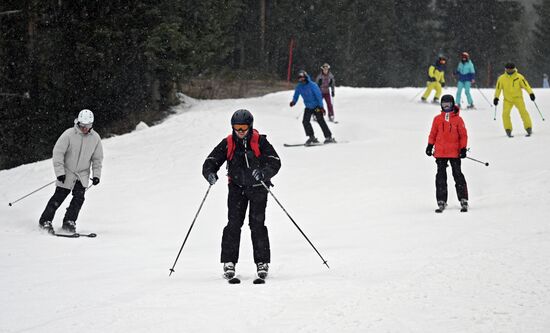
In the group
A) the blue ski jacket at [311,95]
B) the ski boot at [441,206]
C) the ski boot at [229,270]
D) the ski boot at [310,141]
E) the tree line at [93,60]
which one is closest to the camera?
the ski boot at [229,270]

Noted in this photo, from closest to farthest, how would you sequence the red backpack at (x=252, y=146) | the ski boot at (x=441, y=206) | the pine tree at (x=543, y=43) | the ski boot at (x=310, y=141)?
the red backpack at (x=252, y=146) → the ski boot at (x=441, y=206) → the ski boot at (x=310, y=141) → the pine tree at (x=543, y=43)

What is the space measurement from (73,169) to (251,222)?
4359mm

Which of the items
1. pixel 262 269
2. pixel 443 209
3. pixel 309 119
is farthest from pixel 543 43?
pixel 262 269

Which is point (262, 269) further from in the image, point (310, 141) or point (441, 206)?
point (310, 141)

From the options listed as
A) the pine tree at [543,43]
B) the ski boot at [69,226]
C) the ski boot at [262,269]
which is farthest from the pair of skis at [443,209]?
the pine tree at [543,43]

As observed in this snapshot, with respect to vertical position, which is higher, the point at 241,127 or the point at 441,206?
the point at 241,127

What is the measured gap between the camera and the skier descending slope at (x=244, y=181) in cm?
663

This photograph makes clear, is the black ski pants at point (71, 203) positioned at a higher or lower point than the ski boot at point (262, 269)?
lower

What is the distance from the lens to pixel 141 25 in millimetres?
22828

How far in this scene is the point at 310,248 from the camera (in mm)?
8430

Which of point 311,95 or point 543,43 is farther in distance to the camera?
point 543,43

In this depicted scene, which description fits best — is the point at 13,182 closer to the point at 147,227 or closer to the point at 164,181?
the point at 164,181

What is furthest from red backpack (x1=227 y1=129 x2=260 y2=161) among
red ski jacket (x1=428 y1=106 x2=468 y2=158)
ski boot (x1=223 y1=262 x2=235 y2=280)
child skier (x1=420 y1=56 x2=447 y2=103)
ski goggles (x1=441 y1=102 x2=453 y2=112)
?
child skier (x1=420 y1=56 x2=447 y2=103)

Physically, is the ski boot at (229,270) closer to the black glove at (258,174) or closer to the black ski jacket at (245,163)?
the black ski jacket at (245,163)
